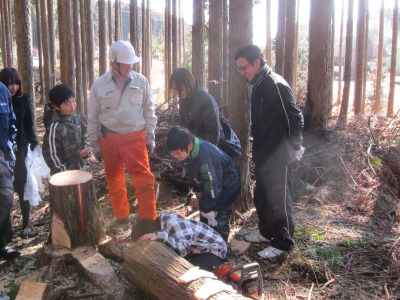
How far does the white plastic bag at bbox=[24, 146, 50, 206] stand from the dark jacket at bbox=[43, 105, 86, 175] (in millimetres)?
424

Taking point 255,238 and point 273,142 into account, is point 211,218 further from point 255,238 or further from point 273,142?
point 273,142

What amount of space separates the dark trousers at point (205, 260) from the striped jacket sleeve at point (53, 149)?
1.78 metres

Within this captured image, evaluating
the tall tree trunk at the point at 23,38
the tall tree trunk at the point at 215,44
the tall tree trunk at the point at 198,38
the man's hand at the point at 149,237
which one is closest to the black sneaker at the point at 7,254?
the man's hand at the point at 149,237

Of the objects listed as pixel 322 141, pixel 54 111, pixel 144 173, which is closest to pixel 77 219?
pixel 144 173

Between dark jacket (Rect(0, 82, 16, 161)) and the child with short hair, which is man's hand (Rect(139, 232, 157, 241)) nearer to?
the child with short hair

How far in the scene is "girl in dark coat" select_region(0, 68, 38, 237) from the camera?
3.94 metres

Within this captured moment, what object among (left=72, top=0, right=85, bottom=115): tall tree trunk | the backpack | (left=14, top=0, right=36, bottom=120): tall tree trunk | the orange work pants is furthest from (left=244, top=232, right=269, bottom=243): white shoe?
(left=72, top=0, right=85, bottom=115): tall tree trunk

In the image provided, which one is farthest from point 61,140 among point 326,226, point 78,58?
point 78,58

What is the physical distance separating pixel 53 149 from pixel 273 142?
227 cm

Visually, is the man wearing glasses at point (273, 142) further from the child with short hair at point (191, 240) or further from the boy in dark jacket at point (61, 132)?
the boy in dark jacket at point (61, 132)

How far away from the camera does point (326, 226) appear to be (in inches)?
181

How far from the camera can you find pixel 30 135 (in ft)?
13.9

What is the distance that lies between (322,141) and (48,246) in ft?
18.3

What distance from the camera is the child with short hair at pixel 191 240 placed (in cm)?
308
